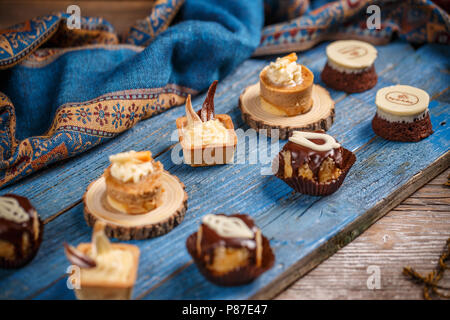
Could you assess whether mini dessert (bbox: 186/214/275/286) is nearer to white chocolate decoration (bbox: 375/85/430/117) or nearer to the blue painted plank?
the blue painted plank

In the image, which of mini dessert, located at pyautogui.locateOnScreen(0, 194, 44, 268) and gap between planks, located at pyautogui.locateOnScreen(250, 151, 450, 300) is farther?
gap between planks, located at pyautogui.locateOnScreen(250, 151, 450, 300)

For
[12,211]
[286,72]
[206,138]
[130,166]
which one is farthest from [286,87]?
[12,211]

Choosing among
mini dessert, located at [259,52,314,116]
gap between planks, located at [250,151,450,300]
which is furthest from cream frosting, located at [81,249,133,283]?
mini dessert, located at [259,52,314,116]

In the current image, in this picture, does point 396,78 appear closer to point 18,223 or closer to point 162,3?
point 162,3

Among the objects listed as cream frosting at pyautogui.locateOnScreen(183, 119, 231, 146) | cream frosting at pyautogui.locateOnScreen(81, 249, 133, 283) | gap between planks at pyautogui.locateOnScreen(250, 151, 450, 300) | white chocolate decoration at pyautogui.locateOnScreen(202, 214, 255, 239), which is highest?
cream frosting at pyautogui.locateOnScreen(183, 119, 231, 146)

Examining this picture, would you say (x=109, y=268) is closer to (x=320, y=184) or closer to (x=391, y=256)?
(x=320, y=184)

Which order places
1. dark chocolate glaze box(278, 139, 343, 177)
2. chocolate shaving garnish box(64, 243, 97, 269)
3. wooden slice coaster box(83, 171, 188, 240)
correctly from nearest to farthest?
chocolate shaving garnish box(64, 243, 97, 269) < wooden slice coaster box(83, 171, 188, 240) < dark chocolate glaze box(278, 139, 343, 177)
